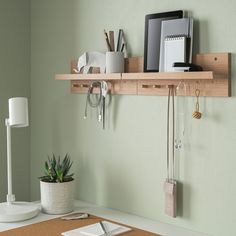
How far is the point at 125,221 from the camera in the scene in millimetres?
1984

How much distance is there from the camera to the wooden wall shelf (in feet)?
5.61

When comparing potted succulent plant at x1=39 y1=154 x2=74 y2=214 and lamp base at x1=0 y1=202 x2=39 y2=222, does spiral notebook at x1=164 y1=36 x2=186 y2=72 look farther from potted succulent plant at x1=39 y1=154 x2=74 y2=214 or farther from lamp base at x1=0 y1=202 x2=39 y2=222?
lamp base at x1=0 y1=202 x2=39 y2=222

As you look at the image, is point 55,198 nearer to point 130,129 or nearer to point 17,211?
point 17,211

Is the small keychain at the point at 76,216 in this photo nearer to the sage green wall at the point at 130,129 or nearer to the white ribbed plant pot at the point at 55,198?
the white ribbed plant pot at the point at 55,198

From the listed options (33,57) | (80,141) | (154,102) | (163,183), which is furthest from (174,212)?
(33,57)

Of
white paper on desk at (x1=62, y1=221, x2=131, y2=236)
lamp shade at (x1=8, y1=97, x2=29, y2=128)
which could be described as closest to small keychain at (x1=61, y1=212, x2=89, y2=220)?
white paper on desk at (x1=62, y1=221, x2=131, y2=236)

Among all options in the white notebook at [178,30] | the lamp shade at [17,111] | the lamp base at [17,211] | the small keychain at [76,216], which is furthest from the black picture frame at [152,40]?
the lamp base at [17,211]

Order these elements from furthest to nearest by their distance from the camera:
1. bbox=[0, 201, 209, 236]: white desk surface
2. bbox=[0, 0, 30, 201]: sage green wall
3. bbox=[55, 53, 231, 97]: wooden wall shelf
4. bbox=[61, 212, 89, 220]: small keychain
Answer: bbox=[0, 0, 30, 201]: sage green wall → bbox=[61, 212, 89, 220]: small keychain → bbox=[0, 201, 209, 236]: white desk surface → bbox=[55, 53, 231, 97]: wooden wall shelf

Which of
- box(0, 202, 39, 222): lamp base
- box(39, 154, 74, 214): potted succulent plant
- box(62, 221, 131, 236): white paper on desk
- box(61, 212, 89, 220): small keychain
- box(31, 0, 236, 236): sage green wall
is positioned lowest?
box(62, 221, 131, 236): white paper on desk

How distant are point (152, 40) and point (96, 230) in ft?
2.66

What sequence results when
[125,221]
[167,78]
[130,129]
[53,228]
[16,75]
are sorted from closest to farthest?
[167,78] → [53,228] → [125,221] → [130,129] → [16,75]

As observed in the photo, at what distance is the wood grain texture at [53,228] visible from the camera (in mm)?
1805

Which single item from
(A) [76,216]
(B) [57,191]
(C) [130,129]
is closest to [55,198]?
(B) [57,191]

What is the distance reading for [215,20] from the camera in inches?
68.7
